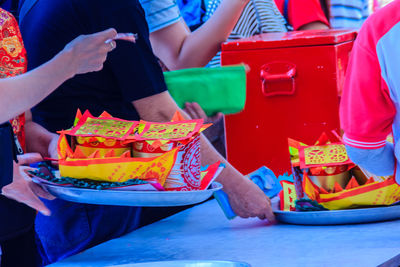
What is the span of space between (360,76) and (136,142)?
1.61ft

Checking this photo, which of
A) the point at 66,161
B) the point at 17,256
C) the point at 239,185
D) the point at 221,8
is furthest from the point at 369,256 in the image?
the point at 221,8

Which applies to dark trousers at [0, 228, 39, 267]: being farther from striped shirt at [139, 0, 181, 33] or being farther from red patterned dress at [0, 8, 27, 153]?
striped shirt at [139, 0, 181, 33]

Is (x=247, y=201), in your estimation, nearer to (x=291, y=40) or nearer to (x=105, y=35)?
(x=105, y=35)

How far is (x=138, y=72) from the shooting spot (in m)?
1.47

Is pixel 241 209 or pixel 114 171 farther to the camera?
pixel 241 209

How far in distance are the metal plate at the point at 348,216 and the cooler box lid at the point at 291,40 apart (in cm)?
75

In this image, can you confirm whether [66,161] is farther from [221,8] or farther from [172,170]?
[221,8]

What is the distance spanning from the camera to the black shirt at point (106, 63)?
57.2 inches

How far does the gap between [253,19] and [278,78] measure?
1.04 feet

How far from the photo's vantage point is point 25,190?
1317 millimetres

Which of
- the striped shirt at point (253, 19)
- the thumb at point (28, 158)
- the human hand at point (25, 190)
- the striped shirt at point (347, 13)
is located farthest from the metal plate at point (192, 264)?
the striped shirt at point (347, 13)

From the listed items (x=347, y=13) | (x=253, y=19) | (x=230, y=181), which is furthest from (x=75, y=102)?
(x=347, y=13)

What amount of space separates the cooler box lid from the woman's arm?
34.7 inches

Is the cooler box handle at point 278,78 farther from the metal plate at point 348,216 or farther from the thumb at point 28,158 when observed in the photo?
the thumb at point 28,158
